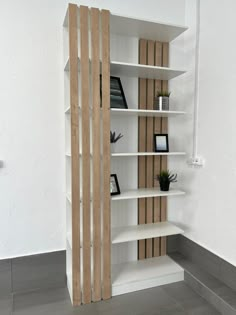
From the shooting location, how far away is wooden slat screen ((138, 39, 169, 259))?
7.73ft

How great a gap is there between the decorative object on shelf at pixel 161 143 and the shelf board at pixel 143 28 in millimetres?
940

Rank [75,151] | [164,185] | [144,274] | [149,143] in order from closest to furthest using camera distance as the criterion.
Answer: [75,151] < [144,274] < [164,185] < [149,143]

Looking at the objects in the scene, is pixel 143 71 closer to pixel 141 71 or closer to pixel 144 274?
pixel 141 71

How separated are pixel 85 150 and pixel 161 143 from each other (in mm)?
837

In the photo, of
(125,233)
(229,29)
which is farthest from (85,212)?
(229,29)

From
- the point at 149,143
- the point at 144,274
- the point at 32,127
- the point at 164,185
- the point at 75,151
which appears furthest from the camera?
the point at 149,143

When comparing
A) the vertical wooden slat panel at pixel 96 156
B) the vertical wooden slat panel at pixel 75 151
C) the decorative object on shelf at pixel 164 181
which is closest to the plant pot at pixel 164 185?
the decorative object on shelf at pixel 164 181

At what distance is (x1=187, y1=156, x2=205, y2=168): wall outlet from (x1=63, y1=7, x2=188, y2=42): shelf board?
45.8 inches

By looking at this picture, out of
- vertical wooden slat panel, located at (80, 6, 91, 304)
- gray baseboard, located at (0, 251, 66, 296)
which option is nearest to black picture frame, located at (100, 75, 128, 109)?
vertical wooden slat panel, located at (80, 6, 91, 304)

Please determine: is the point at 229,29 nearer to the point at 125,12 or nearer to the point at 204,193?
the point at 125,12

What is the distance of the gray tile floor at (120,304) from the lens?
1.83m

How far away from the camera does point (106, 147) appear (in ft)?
6.25

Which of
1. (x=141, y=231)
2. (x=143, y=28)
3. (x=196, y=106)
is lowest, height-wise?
(x=141, y=231)

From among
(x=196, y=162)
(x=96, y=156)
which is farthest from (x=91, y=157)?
(x=196, y=162)
